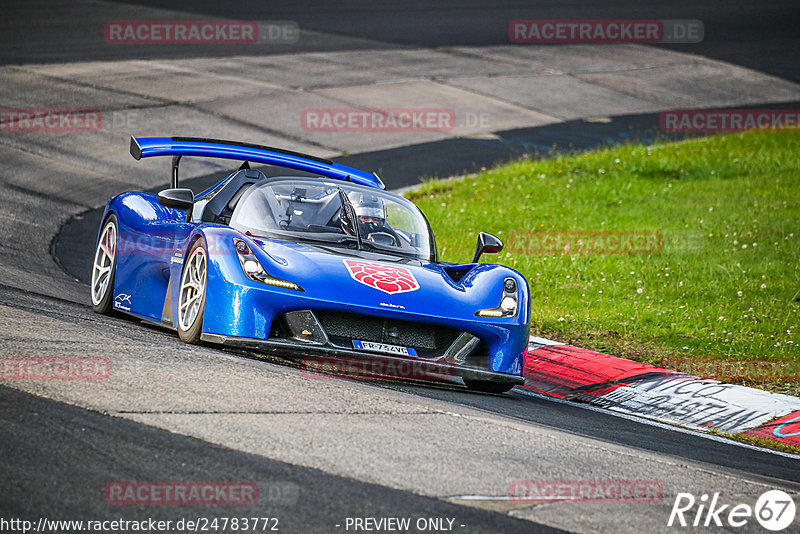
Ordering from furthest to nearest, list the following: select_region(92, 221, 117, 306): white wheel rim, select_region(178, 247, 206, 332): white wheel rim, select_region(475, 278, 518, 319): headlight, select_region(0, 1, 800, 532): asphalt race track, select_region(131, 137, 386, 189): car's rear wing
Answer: select_region(92, 221, 117, 306): white wheel rim < select_region(131, 137, 386, 189): car's rear wing < select_region(475, 278, 518, 319): headlight < select_region(178, 247, 206, 332): white wheel rim < select_region(0, 1, 800, 532): asphalt race track

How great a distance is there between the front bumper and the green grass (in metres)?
2.92

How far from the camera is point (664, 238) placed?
46.1 ft

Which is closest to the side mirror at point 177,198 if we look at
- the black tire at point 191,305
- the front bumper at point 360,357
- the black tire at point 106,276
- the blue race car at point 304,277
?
the blue race car at point 304,277

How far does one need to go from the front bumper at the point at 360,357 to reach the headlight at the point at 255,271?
370 mm

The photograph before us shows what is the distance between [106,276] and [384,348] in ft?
10.0

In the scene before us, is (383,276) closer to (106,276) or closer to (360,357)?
(360,357)

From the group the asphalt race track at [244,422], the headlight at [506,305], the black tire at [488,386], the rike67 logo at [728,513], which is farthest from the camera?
the black tire at [488,386]

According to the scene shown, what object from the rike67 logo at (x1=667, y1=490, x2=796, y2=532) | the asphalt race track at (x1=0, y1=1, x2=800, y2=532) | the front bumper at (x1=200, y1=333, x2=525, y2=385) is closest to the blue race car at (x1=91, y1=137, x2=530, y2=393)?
Result: the front bumper at (x1=200, y1=333, x2=525, y2=385)

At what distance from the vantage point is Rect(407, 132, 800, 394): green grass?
10477 millimetres

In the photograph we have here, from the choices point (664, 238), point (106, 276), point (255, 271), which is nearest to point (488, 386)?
point (255, 271)

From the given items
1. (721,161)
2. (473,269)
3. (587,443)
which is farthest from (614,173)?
(587,443)

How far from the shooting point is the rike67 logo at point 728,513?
15.9 feet

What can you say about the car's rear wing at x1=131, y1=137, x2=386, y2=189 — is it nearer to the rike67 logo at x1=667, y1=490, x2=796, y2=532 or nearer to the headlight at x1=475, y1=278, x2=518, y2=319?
the headlight at x1=475, y1=278, x2=518, y2=319

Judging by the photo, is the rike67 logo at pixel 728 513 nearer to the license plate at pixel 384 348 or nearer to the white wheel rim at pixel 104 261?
the license plate at pixel 384 348
